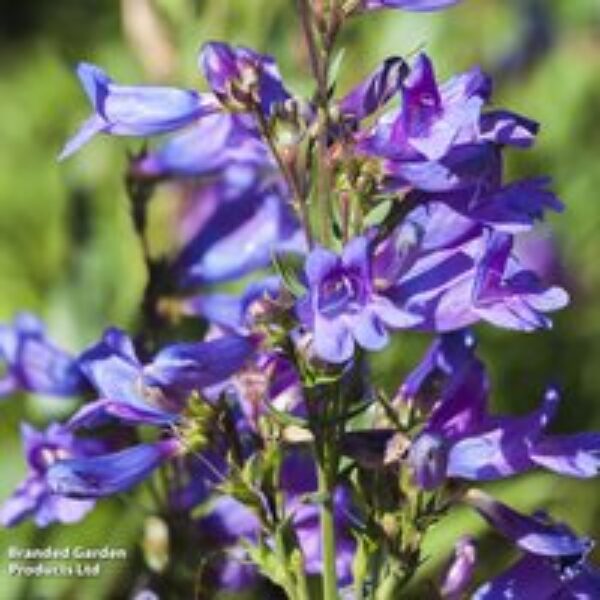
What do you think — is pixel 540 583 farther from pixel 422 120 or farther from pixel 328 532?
pixel 422 120

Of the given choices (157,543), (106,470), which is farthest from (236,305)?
(106,470)

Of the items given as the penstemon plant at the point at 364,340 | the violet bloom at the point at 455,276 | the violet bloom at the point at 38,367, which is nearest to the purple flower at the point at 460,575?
the penstemon plant at the point at 364,340

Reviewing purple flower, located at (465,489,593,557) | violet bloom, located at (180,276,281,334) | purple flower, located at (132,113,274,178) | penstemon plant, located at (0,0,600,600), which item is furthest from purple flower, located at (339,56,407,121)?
purple flower, located at (465,489,593,557)

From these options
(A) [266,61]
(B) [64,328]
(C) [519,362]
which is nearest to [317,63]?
(A) [266,61]

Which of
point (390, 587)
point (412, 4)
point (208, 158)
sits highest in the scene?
point (412, 4)

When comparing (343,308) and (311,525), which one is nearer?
(343,308)

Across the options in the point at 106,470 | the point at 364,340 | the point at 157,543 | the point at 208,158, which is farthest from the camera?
the point at 208,158

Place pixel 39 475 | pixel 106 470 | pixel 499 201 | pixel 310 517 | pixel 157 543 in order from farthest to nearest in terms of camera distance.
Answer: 1. pixel 157 543
2. pixel 39 475
3. pixel 310 517
4. pixel 106 470
5. pixel 499 201
